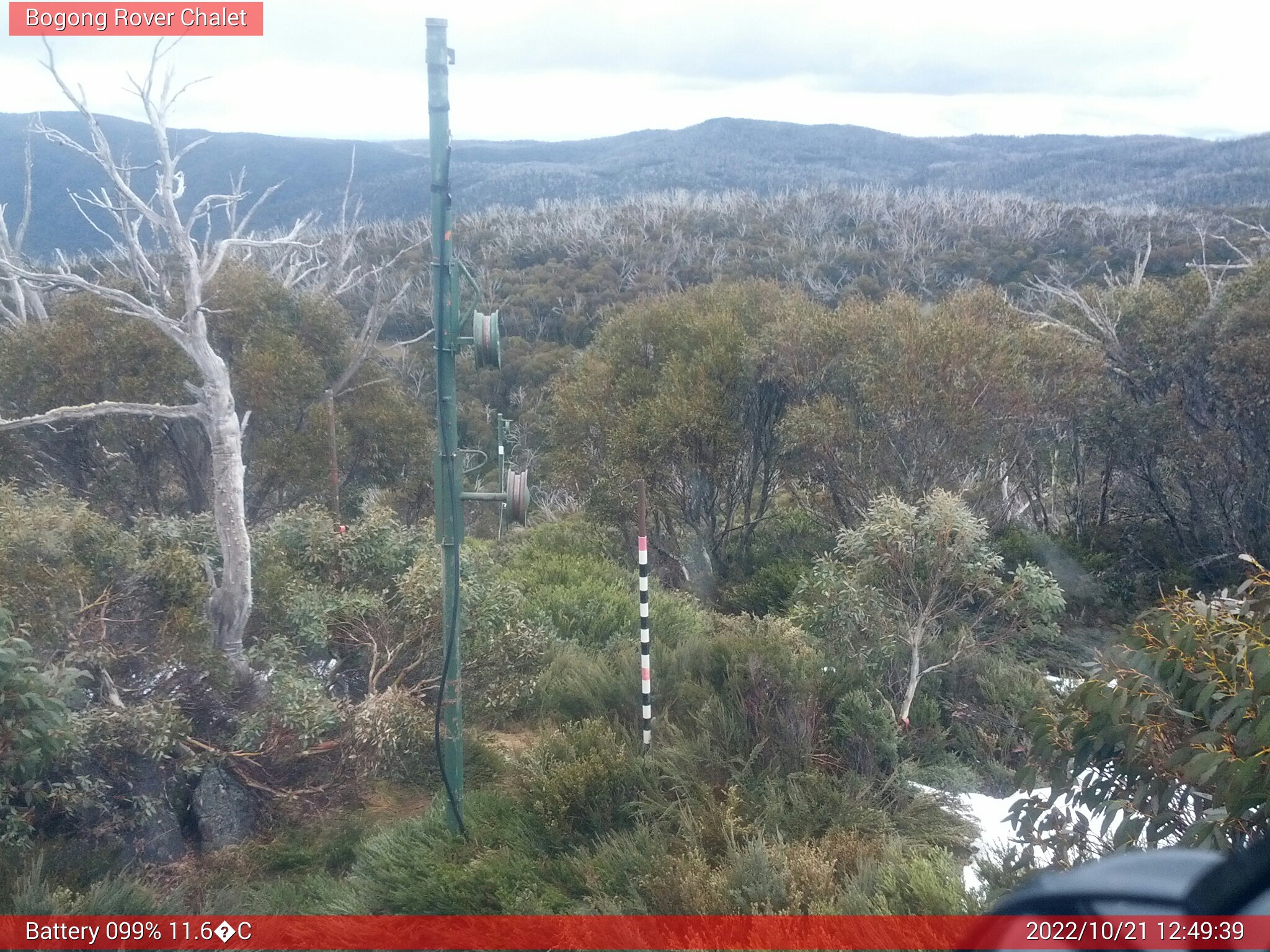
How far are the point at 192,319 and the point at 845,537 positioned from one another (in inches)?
176

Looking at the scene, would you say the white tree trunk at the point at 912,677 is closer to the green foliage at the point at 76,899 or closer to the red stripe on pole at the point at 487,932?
the red stripe on pole at the point at 487,932

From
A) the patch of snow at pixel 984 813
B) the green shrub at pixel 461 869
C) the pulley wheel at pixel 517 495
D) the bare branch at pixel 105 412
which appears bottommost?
the green shrub at pixel 461 869

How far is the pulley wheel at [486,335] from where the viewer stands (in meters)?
4.70

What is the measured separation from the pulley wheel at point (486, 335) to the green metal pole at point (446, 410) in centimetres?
15

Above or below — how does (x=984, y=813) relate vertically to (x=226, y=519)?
below

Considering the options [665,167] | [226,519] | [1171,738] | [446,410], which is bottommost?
[226,519]

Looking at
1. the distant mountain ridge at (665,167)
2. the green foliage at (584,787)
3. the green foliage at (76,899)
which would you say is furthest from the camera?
the distant mountain ridge at (665,167)

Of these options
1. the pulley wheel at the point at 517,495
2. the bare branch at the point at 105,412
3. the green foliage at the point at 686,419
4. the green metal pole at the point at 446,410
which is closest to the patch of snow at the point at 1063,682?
the pulley wheel at the point at 517,495

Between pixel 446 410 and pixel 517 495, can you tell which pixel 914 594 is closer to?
pixel 517 495

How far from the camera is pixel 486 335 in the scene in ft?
15.4

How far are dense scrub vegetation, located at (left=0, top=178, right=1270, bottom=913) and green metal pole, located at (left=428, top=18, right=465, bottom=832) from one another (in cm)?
48

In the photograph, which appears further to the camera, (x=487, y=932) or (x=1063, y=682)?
(x=1063, y=682)

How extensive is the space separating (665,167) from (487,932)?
168ft

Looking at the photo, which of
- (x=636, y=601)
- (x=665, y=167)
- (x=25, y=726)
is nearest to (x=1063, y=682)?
(x=636, y=601)
